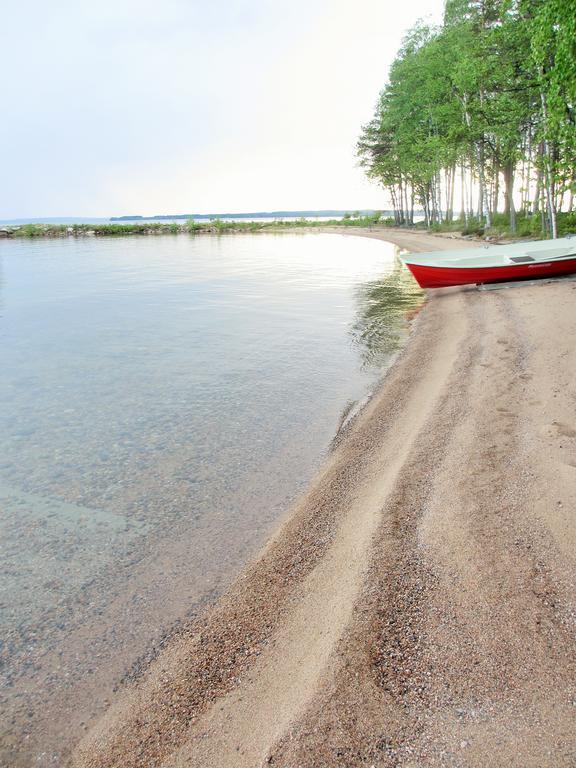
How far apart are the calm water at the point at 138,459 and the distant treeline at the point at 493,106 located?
807cm

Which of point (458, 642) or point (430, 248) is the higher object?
point (430, 248)

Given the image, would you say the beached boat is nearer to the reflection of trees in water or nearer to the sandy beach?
the reflection of trees in water

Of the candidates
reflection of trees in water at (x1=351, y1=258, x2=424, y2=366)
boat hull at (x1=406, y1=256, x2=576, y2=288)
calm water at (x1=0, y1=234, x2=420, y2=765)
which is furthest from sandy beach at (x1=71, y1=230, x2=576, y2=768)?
boat hull at (x1=406, y1=256, x2=576, y2=288)

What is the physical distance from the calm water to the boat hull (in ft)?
4.21

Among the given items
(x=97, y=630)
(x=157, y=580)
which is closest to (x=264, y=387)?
(x=157, y=580)

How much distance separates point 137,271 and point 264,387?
25.2m

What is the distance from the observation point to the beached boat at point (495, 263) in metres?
15.1

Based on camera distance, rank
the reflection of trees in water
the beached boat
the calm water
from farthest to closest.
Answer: the beached boat, the reflection of trees in water, the calm water

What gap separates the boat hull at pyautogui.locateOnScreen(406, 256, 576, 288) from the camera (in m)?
15.2

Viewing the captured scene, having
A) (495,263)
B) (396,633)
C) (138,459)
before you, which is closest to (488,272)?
(495,263)

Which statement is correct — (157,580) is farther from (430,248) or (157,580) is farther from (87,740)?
(430,248)

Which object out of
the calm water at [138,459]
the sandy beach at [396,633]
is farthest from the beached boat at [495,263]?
the sandy beach at [396,633]

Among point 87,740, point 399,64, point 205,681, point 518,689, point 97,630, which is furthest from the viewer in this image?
point 399,64

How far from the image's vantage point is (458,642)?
114 inches
